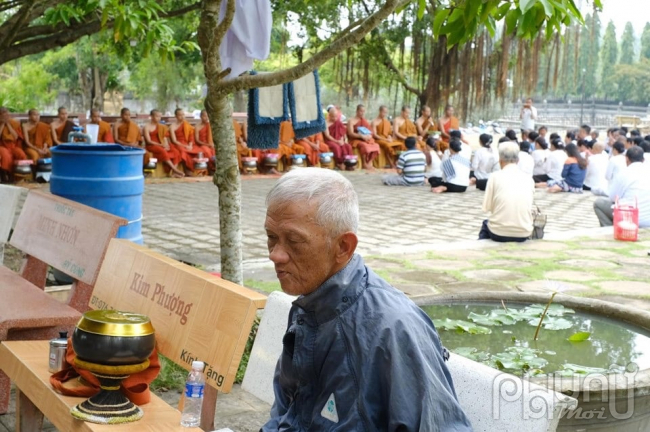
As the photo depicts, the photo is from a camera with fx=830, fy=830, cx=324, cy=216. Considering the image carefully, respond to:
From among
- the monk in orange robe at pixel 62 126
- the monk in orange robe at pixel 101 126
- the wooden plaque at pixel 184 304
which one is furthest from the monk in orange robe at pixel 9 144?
the wooden plaque at pixel 184 304

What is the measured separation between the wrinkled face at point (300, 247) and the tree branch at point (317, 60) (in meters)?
2.21

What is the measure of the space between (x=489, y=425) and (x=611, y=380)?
104 centimetres

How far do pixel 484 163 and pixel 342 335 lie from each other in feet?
50.6

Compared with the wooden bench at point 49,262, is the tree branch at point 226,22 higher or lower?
higher

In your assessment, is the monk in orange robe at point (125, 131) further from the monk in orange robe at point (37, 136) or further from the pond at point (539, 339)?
the pond at point (539, 339)

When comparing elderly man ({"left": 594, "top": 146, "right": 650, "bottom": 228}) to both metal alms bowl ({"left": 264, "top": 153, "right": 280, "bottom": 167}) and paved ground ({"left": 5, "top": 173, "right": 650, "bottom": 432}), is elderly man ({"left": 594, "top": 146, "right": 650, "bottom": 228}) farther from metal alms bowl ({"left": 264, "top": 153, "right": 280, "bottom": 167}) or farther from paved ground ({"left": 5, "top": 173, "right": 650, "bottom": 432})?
metal alms bowl ({"left": 264, "top": 153, "right": 280, "bottom": 167})

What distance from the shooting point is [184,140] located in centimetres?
1895

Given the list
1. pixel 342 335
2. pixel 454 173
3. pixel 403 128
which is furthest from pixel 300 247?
pixel 403 128

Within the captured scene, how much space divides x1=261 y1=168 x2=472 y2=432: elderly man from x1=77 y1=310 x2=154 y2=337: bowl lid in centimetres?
86

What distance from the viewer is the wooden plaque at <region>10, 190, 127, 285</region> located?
4641mm

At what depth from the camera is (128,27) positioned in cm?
706

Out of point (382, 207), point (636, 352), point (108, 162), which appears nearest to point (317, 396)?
point (636, 352)

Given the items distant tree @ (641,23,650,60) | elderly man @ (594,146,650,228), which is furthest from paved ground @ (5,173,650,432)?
distant tree @ (641,23,650,60)

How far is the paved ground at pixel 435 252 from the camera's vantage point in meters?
7.06
